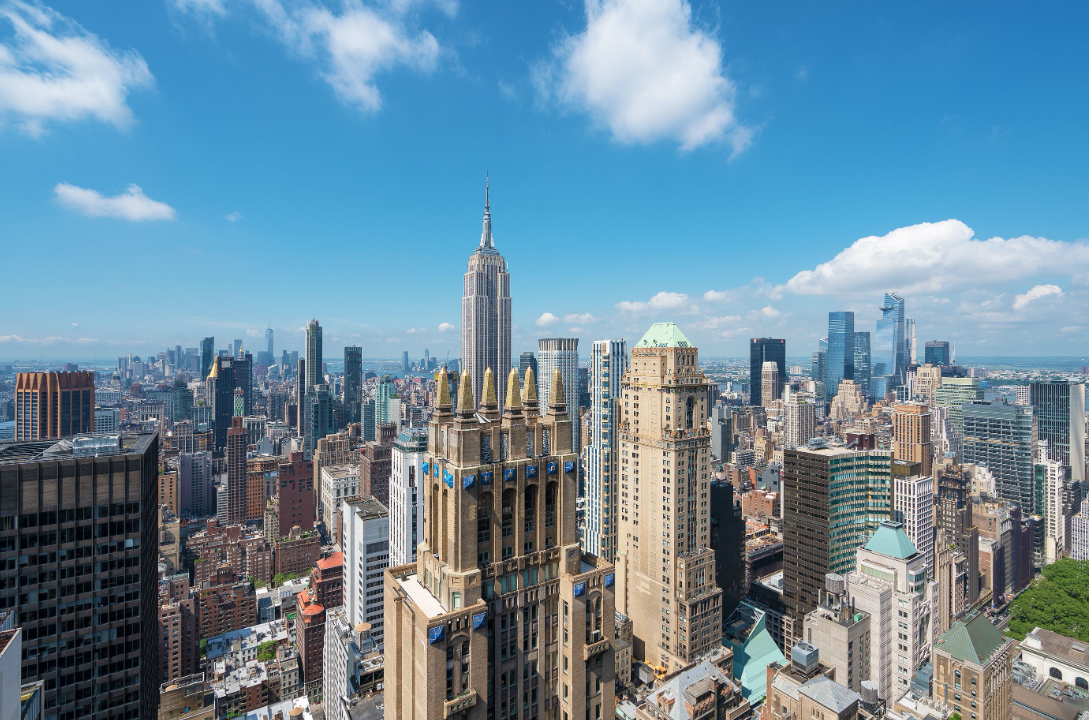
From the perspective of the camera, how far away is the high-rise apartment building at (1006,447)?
10312 centimetres

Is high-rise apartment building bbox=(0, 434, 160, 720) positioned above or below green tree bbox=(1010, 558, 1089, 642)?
above

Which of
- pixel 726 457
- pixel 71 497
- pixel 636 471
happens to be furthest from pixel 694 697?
pixel 726 457

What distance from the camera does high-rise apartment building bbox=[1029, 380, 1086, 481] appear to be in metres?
115

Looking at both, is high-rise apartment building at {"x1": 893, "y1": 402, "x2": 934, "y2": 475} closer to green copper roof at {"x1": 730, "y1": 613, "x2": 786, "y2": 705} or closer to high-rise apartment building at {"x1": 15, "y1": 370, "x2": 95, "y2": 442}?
green copper roof at {"x1": 730, "y1": 613, "x2": 786, "y2": 705}

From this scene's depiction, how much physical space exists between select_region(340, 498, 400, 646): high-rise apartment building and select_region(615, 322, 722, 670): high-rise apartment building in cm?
3171

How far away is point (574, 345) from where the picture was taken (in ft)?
550

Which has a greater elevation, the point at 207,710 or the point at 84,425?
the point at 84,425

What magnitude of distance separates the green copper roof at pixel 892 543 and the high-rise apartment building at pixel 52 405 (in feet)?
499

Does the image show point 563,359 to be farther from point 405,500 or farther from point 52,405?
point 52,405

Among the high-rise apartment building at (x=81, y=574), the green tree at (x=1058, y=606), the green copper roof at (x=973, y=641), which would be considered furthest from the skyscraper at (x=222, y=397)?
the green tree at (x=1058, y=606)

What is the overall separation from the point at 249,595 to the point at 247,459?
213ft

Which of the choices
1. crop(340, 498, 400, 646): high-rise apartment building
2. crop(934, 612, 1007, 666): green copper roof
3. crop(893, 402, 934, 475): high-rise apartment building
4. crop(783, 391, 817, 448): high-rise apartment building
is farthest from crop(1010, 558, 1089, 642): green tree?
crop(783, 391, 817, 448): high-rise apartment building

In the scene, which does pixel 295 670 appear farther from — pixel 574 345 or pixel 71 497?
pixel 574 345

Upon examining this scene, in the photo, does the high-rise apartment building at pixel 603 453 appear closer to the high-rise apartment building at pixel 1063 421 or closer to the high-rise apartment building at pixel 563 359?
the high-rise apartment building at pixel 563 359
